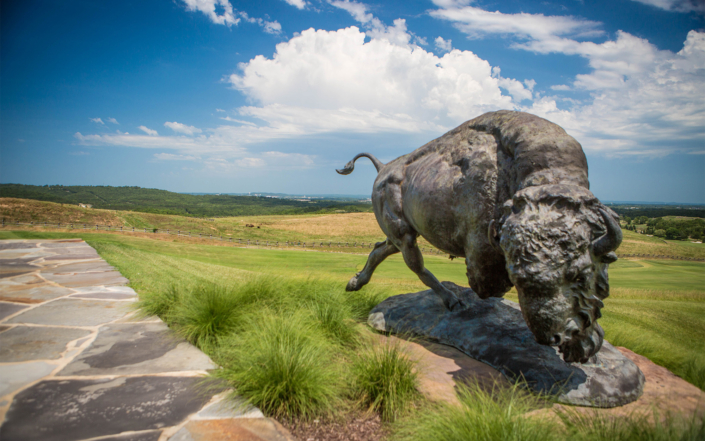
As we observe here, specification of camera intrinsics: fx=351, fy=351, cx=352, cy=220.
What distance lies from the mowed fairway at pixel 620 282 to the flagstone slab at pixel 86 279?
0.24 meters

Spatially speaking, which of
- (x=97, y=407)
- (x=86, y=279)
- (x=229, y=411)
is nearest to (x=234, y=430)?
(x=229, y=411)

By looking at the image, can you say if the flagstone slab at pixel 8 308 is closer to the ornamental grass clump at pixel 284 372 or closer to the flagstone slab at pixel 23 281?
the flagstone slab at pixel 23 281

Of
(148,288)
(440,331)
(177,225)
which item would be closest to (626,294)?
(440,331)

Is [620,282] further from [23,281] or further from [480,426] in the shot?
[23,281]

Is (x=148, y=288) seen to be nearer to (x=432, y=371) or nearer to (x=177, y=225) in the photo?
(x=432, y=371)

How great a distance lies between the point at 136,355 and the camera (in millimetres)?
Answer: 3201

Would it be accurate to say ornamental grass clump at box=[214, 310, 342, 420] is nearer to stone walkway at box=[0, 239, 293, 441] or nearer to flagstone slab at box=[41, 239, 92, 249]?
stone walkway at box=[0, 239, 293, 441]

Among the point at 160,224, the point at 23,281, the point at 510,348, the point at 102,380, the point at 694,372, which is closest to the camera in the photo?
the point at 102,380

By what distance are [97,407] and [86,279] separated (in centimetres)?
507

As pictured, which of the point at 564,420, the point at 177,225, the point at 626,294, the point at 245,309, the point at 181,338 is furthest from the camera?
the point at 177,225

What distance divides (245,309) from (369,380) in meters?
1.97

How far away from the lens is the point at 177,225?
3409 cm

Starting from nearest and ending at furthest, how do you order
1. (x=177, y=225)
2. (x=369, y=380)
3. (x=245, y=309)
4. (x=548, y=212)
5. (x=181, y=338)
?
(x=548, y=212)
(x=369, y=380)
(x=181, y=338)
(x=245, y=309)
(x=177, y=225)

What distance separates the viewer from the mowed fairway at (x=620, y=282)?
356 centimetres
